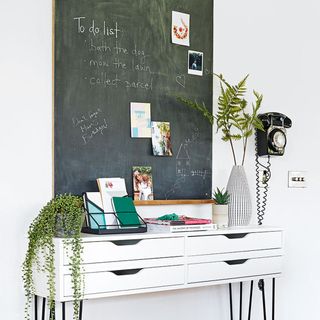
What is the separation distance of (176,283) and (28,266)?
707mm

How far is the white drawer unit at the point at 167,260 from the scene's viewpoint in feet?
8.93

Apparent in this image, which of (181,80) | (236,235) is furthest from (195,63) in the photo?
(236,235)

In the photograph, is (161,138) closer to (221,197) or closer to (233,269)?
(221,197)

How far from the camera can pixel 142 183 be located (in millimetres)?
3309

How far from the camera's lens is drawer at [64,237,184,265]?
8.94 ft

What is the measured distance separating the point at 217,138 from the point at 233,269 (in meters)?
0.81

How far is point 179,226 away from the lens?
9.98ft

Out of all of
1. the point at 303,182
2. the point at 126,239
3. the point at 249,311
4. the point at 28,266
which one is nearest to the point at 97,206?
A: the point at 126,239

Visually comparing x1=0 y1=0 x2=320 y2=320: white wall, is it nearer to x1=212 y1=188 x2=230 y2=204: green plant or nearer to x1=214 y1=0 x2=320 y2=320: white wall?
x1=214 y1=0 x2=320 y2=320: white wall

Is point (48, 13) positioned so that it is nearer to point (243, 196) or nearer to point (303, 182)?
point (243, 196)

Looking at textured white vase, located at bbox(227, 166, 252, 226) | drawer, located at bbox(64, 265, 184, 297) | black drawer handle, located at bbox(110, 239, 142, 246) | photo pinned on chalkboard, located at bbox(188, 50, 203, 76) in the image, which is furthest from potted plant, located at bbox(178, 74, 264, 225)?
black drawer handle, located at bbox(110, 239, 142, 246)

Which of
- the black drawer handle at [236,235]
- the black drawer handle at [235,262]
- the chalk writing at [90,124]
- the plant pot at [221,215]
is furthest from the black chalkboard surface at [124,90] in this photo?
the black drawer handle at [235,262]

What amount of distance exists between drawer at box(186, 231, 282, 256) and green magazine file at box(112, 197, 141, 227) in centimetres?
29

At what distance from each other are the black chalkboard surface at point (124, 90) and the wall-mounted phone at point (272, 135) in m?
0.37
